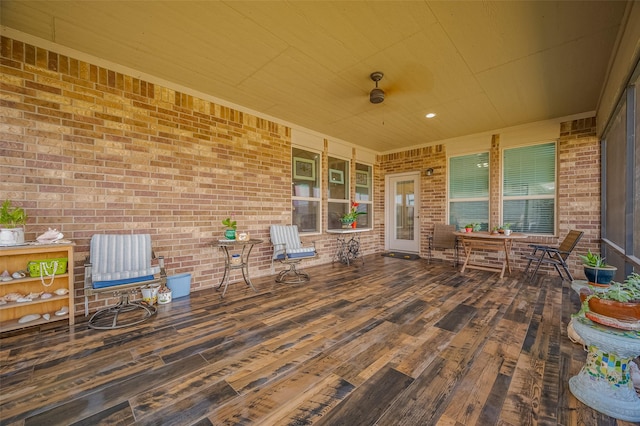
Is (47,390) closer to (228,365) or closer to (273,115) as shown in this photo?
(228,365)

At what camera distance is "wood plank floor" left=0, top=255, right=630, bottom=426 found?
1.39 m

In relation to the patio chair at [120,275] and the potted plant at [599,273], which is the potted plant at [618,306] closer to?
the potted plant at [599,273]

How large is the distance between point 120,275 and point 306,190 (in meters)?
3.41

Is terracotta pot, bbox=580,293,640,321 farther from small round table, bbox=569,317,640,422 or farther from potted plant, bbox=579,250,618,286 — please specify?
potted plant, bbox=579,250,618,286

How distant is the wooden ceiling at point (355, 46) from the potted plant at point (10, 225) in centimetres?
170

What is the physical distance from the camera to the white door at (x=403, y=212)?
21.0 feet

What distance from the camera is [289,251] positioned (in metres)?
4.02

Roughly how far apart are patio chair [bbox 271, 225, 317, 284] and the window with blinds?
13.3 ft

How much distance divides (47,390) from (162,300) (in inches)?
58.9

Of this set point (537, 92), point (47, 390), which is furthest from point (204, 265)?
point (537, 92)

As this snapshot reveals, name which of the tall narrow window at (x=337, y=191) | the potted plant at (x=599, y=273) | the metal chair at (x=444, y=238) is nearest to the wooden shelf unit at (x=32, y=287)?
the tall narrow window at (x=337, y=191)

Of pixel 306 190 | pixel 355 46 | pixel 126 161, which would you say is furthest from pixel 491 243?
pixel 126 161

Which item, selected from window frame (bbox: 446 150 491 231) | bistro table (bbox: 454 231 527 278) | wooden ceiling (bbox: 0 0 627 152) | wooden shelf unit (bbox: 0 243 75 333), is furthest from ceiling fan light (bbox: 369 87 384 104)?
wooden shelf unit (bbox: 0 243 75 333)

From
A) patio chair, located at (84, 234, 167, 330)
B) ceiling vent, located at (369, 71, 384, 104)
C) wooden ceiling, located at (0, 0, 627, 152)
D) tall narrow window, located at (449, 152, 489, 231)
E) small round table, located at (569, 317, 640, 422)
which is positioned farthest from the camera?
tall narrow window, located at (449, 152, 489, 231)
